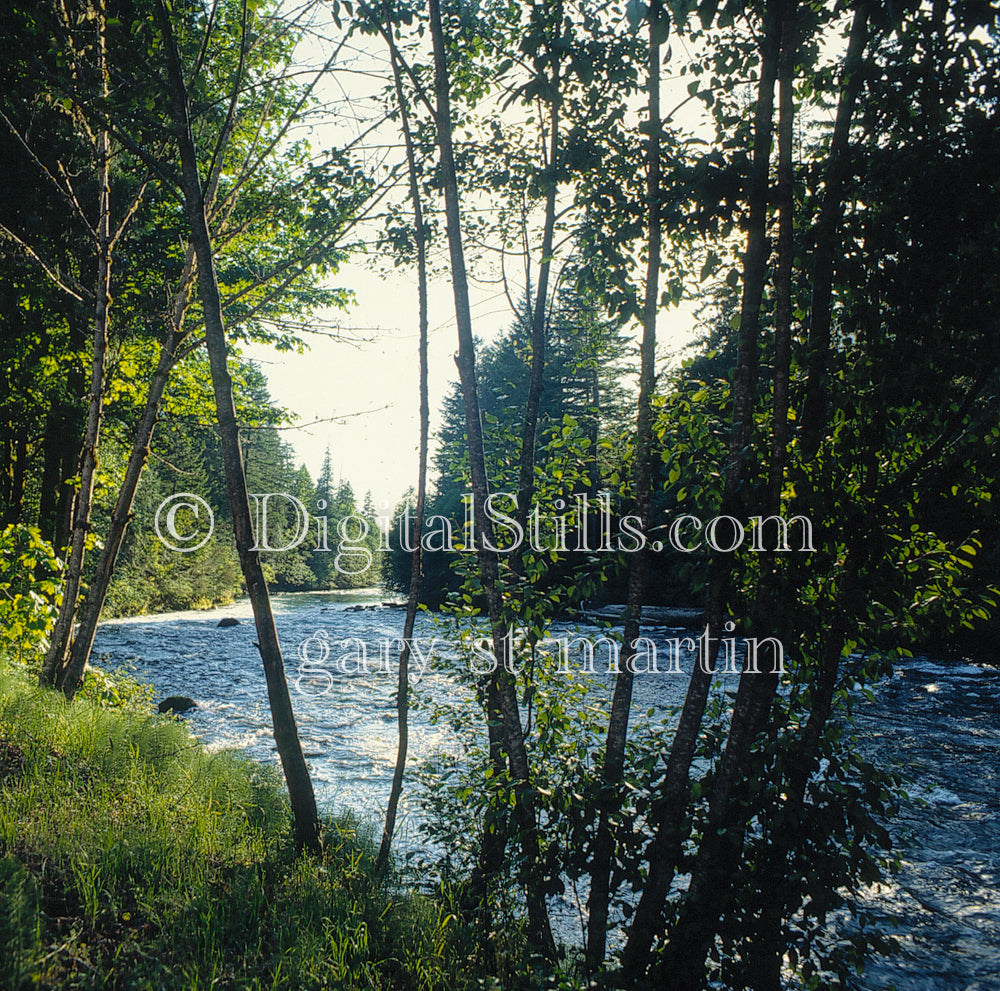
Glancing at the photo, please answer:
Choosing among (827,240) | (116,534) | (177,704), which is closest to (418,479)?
(827,240)

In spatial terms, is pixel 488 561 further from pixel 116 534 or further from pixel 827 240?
pixel 116 534

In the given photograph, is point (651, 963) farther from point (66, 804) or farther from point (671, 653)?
point (671, 653)

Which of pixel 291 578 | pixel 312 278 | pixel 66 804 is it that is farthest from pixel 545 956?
pixel 291 578

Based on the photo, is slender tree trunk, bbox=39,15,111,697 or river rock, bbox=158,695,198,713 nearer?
slender tree trunk, bbox=39,15,111,697

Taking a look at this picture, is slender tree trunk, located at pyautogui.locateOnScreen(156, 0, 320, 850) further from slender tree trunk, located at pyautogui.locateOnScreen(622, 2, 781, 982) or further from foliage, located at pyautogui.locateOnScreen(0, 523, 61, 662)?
foliage, located at pyautogui.locateOnScreen(0, 523, 61, 662)

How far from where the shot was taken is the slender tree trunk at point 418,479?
4754 millimetres

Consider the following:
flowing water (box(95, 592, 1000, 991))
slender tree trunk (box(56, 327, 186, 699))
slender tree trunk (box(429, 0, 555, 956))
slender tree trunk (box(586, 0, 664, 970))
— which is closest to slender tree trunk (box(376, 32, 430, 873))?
flowing water (box(95, 592, 1000, 991))

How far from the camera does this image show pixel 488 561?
3748mm

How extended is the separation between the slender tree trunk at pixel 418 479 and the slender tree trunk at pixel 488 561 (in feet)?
2.44

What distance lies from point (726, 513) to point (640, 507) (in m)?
0.68

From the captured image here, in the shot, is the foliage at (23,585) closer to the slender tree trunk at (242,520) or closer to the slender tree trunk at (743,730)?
the slender tree trunk at (242,520)

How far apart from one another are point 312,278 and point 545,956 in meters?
9.06

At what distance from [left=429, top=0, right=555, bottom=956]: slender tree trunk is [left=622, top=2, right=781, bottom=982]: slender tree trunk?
0.57 m

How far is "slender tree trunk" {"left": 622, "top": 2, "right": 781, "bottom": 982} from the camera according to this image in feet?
10.4
